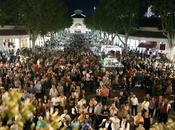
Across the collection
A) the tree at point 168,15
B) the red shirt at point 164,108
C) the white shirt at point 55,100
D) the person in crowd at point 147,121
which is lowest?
the person in crowd at point 147,121

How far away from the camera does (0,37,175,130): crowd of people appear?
652 inches

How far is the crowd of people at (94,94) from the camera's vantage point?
16.6m

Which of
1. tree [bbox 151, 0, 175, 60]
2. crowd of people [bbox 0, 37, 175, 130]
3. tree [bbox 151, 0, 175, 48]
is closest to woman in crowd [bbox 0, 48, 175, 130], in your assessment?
crowd of people [bbox 0, 37, 175, 130]


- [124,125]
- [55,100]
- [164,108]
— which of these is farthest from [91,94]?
[124,125]

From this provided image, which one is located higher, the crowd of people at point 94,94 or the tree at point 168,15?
the tree at point 168,15

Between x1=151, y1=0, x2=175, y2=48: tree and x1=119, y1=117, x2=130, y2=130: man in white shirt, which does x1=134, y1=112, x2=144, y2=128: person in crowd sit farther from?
x1=151, y1=0, x2=175, y2=48: tree

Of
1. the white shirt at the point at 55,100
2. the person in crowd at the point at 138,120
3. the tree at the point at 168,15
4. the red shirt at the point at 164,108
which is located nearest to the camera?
the person in crowd at the point at 138,120

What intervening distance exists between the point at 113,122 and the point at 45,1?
143ft

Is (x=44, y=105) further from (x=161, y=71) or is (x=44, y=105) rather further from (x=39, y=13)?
(x=39, y=13)

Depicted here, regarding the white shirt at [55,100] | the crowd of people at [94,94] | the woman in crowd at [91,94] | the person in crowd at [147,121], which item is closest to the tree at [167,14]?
the crowd of people at [94,94]

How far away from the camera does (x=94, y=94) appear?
26.4m

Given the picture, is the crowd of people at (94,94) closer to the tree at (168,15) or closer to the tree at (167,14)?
the tree at (168,15)

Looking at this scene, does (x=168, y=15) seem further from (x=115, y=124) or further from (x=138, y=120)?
(x=115, y=124)

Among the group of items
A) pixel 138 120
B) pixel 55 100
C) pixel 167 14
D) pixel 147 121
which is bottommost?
pixel 147 121
